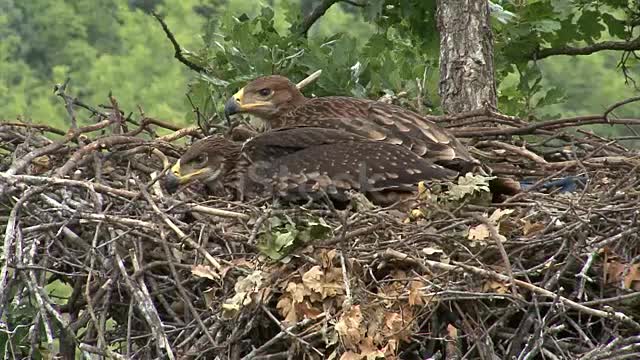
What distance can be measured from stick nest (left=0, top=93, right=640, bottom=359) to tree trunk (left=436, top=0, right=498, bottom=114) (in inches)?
56.5

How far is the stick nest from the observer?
243 inches

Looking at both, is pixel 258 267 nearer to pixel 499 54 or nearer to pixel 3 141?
pixel 3 141

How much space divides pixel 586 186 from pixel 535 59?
2765 millimetres

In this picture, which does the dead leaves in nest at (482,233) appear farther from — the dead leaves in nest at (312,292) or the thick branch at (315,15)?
the thick branch at (315,15)

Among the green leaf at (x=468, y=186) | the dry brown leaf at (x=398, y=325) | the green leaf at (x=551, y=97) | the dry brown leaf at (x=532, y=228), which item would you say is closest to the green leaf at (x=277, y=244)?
the dry brown leaf at (x=398, y=325)

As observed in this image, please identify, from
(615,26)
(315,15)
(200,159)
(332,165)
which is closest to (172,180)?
(200,159)

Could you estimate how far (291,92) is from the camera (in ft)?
27.8

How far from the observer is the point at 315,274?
6.32 m

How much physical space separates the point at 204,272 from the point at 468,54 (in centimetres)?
282

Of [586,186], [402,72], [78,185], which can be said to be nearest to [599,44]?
[402,72]

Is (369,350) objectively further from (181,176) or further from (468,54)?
(468,54)

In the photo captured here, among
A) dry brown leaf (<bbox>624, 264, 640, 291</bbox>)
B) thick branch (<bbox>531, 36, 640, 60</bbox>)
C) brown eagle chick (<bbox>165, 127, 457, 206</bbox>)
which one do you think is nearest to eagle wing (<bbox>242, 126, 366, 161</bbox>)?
brown eagle chick (<bbox>165, 127, 457, 206</bbox>)

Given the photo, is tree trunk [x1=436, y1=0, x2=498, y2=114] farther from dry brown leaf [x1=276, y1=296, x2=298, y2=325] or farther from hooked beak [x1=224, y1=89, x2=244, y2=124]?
dry brown leaf [x1=276, y1=296, x2=298, y2=325]

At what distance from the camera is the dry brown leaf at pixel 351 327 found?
240 inches
